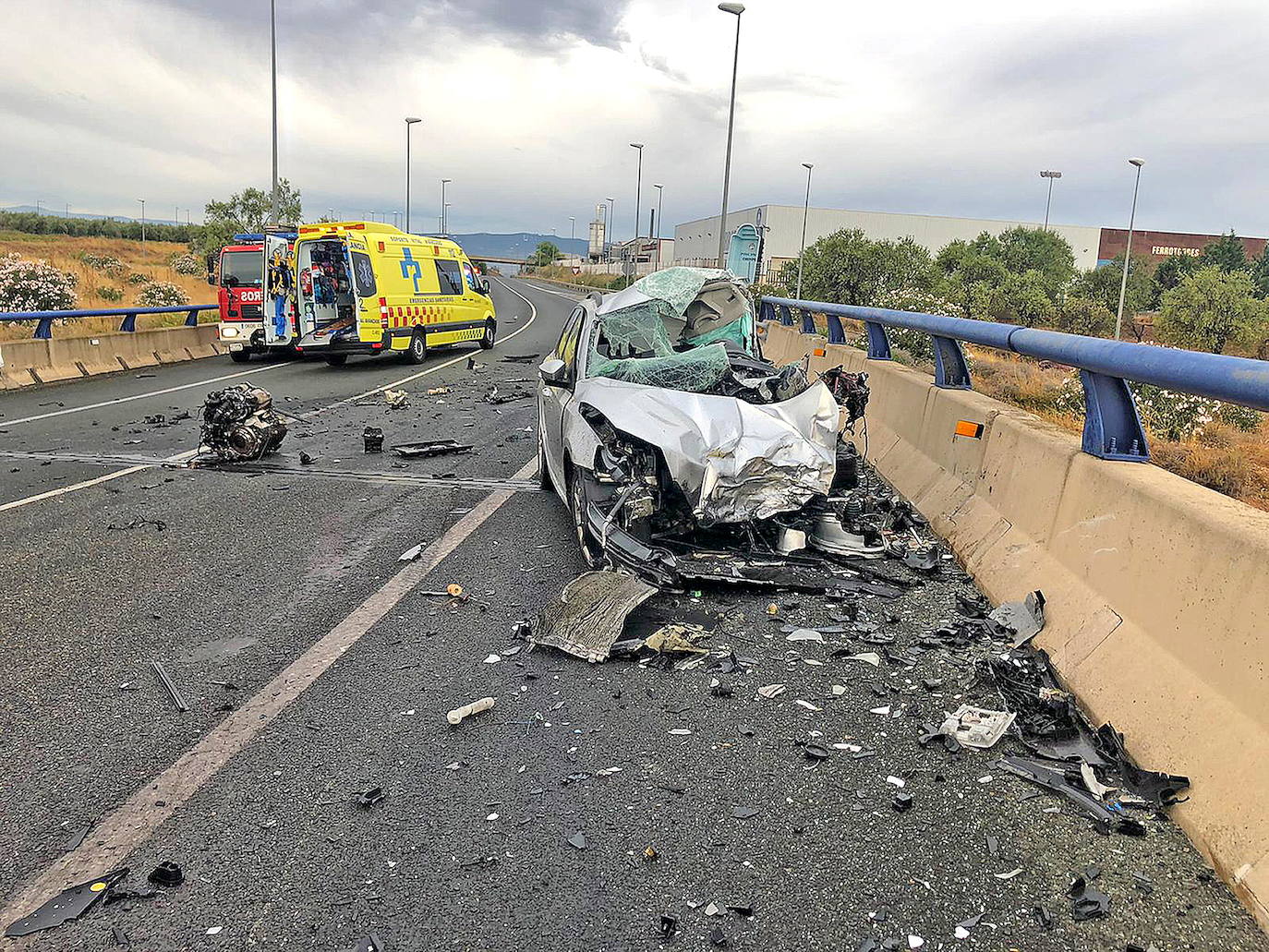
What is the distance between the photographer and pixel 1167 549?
131 inches

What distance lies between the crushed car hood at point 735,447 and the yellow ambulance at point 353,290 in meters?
13.8

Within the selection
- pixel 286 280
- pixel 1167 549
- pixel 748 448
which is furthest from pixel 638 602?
pixel 286 280

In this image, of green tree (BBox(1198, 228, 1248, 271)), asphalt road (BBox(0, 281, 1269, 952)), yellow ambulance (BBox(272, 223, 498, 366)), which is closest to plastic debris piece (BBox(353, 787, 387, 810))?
asphalt road (BBox(0, 281, 1269, 952))

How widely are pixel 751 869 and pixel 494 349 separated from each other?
21.5 meters

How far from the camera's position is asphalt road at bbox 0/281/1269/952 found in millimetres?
2574

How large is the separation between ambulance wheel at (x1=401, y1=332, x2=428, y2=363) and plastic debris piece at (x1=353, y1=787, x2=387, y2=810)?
56.5 ft

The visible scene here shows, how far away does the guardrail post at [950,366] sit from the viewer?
6.60m

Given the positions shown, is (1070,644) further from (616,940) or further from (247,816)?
(247,816)

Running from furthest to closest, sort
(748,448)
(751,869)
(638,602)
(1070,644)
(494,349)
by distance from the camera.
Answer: (494,349) → (748,448) → (638,602) → (1070,644) → (751,869)

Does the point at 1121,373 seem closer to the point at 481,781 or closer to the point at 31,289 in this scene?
the point at 481,781

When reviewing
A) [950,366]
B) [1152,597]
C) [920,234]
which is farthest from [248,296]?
[920,234]

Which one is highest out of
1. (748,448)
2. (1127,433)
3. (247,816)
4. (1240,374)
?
(1240,374)

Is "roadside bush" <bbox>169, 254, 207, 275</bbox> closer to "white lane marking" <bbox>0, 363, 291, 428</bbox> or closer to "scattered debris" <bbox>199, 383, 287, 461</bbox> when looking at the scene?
"white lane marking" <bbox>0, 363, 291, 428</bbox>

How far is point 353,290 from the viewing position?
18.0m
